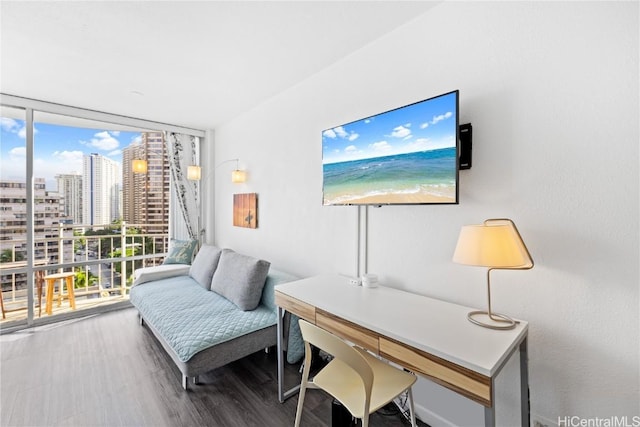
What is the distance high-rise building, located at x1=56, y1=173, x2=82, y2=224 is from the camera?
142 inches

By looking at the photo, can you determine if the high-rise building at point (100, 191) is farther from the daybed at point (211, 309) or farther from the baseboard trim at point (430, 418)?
the baseboard trim at point (430, 418)

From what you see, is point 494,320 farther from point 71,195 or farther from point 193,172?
point 71,195

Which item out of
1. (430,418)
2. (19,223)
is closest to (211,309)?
(430,418)

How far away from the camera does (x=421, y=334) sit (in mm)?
1189

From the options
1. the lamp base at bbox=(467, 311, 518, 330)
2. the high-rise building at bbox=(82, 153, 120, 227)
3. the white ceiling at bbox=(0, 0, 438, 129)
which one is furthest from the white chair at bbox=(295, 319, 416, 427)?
the high-rise building at bbox=(82, 153, 120, 227)

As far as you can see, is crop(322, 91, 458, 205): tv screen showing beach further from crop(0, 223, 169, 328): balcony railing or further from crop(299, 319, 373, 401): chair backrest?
crop(0, 223, 169, 328): balcony railing

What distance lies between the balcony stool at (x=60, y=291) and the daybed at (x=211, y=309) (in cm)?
105

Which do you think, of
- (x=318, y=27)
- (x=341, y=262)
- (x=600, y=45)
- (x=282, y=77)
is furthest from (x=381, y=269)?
(x=282, y=77)

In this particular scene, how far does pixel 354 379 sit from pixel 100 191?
432 centimetres

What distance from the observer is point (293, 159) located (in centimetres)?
275

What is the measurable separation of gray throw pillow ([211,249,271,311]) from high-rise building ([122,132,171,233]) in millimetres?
2148

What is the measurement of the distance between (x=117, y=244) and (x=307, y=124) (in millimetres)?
3404

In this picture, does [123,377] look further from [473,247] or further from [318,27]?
[318,27]

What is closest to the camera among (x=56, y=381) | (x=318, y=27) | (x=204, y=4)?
(x=204, y=4)
